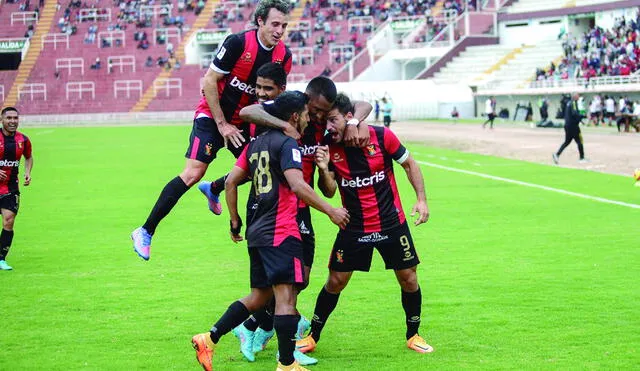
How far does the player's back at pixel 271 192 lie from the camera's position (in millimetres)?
7441

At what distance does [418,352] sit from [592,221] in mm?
9524

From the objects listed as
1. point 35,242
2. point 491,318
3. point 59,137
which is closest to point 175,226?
point 35,242

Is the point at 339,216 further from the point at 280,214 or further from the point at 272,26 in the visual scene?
the point at 272,26

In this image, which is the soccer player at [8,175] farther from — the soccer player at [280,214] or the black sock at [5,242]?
the soccer player at [280,214]

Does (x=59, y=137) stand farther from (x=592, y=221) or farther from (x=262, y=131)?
(x=262, y=131)

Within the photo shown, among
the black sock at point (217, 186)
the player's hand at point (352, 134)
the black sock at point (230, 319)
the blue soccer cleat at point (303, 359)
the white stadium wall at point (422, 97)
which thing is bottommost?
the white stadium wall at point (422, 97)

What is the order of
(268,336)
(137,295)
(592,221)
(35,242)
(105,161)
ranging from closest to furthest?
(268,336)
(137,295)
(35,242)
(592,221)
(105,161)

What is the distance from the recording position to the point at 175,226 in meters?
17.7

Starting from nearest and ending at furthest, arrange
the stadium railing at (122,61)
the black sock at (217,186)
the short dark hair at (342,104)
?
the short dark hair at (342,104), the black sock at (217,186), the stadium railing at (122,61)

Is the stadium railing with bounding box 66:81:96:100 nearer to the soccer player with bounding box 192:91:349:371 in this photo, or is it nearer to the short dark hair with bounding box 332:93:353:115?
the short dark hair with bounding box 332:93:353:115

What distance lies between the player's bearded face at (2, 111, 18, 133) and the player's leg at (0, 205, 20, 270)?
945 millimetres

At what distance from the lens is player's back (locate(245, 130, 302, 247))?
24.4 ft

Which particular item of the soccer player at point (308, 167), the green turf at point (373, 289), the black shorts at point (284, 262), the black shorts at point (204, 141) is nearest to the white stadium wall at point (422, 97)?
the green turf at point (373, 289)

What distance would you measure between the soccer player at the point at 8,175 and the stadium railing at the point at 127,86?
63264 mm
